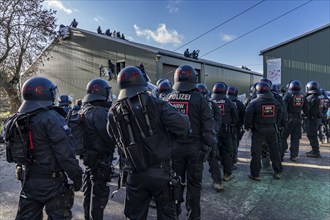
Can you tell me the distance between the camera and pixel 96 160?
394cm

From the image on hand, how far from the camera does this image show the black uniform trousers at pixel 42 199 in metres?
2.85

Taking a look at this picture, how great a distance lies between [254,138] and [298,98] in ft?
8.56

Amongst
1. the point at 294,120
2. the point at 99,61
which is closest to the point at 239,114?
the point at 294,120

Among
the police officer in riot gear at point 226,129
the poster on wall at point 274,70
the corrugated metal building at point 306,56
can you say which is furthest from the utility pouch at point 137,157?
the corrugated metal building at point 306,56

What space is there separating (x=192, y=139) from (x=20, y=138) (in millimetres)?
2336

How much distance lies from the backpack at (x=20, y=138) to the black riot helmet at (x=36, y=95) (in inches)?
4.0

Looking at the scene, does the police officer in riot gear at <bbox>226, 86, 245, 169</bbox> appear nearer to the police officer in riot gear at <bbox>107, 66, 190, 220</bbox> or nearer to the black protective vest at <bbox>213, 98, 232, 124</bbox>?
the black protective vest at <bbox>213, 98, 232, 124</bbox>

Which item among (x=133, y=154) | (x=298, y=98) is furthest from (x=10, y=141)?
(x=298, y=98)

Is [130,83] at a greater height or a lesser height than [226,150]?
greater

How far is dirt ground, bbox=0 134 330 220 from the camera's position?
441cm

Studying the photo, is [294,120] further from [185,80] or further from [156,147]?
[156,147]

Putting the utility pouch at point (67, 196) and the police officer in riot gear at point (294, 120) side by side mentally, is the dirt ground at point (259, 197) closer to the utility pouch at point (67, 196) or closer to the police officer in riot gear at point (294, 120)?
the police officer in riot gear at point (294, 120)

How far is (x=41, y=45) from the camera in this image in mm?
19750

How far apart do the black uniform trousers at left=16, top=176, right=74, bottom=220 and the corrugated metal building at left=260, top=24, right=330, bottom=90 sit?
58.3 ft
